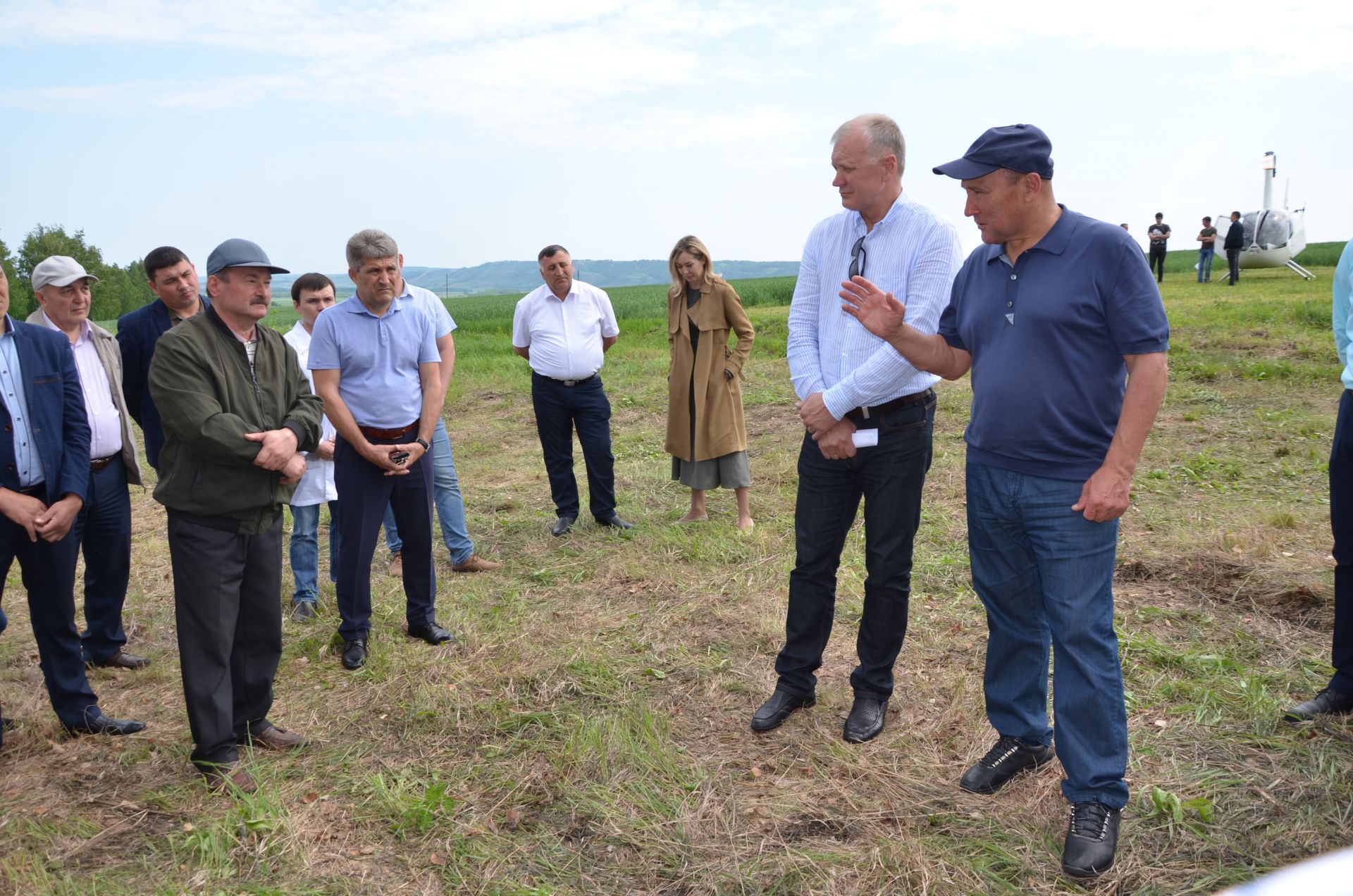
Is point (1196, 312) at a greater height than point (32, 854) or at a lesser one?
greater

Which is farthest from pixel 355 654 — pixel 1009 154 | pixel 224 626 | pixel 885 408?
pixel 1009 154

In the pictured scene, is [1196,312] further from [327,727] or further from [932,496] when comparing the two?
[327,727]

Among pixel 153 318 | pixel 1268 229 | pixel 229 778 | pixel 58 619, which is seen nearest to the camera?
pixel 229 778

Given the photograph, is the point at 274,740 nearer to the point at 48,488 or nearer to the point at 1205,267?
the point at 48,488

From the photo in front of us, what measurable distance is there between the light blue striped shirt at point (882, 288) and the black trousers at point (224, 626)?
222 centimetres

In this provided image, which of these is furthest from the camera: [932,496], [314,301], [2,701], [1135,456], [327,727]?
[932,496]

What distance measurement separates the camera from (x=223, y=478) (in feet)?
11.3

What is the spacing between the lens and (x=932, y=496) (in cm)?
727

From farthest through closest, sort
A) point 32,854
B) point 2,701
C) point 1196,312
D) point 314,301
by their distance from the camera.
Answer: point 1196,312 < point 314,301 < point 2,701 < point 32,854

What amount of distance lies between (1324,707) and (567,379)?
16.1ft

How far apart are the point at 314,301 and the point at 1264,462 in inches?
285

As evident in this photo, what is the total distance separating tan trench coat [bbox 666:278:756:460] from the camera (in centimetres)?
670

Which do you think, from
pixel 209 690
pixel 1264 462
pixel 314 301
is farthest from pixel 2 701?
pixel 1264 462

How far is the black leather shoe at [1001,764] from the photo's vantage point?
325cm
